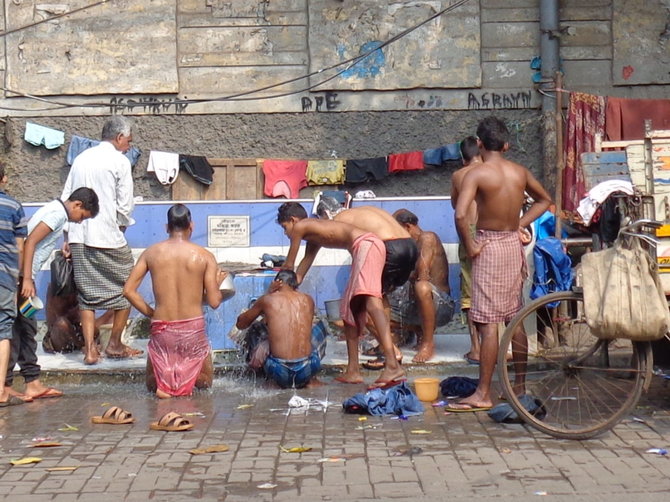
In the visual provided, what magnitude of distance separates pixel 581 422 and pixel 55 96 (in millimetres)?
8432

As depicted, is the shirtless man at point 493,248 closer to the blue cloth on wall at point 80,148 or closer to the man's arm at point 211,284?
the man's arm at point 211,284

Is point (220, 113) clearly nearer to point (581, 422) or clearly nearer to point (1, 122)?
point (1, 122)

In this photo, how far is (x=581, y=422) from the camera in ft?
22.1

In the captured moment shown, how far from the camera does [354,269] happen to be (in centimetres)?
845

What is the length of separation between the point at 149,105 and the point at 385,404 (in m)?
6.79

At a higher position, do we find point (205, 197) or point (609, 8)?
point (609, 8)

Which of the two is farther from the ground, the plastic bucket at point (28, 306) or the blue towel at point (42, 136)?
the blue towel at point (42, 136)

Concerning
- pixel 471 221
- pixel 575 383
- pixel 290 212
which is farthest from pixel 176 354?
pixel 575 383

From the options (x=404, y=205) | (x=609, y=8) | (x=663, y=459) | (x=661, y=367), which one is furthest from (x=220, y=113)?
(x=663, y=459)

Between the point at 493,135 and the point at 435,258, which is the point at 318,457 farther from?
the point at 435,258

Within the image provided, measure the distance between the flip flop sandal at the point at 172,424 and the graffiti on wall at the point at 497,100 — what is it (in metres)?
7.08

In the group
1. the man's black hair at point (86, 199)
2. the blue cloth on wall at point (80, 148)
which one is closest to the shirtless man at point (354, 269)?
the man's black hair at point (86, 199)

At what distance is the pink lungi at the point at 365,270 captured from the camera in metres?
8.34

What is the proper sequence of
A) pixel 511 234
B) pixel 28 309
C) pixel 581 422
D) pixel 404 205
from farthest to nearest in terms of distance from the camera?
pixel 404 205 → pixel 28 309 → pixel 511 234 → pixel 581 422
